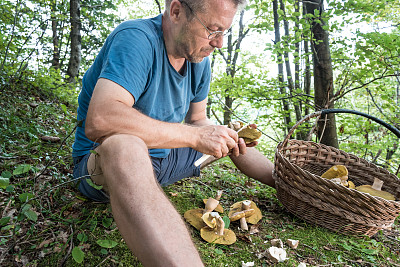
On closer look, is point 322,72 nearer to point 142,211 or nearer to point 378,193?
point 378,193

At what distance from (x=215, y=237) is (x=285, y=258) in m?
0.42

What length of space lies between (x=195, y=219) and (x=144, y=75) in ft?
3.20

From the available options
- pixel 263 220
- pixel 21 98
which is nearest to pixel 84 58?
pixel 21 98

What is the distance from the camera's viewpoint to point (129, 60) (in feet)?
4.73

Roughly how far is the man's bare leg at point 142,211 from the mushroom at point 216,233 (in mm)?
577

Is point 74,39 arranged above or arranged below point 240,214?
above

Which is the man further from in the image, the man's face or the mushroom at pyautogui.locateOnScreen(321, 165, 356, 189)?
the mushroom at pyautogui.locateOnScreen(321, 165, 356, 189)

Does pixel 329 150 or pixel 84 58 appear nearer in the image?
pixel 329 150

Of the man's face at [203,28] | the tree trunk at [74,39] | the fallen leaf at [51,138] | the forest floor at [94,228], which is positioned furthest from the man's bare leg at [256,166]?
the tree trunk at [74,39]

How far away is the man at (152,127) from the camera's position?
38.2 inches

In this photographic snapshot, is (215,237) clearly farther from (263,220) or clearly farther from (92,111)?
(92,111)

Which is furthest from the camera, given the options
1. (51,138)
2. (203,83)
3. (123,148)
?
(51,138)

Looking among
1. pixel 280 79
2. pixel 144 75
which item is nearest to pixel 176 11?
pixel 144 75

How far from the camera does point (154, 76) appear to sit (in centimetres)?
169
